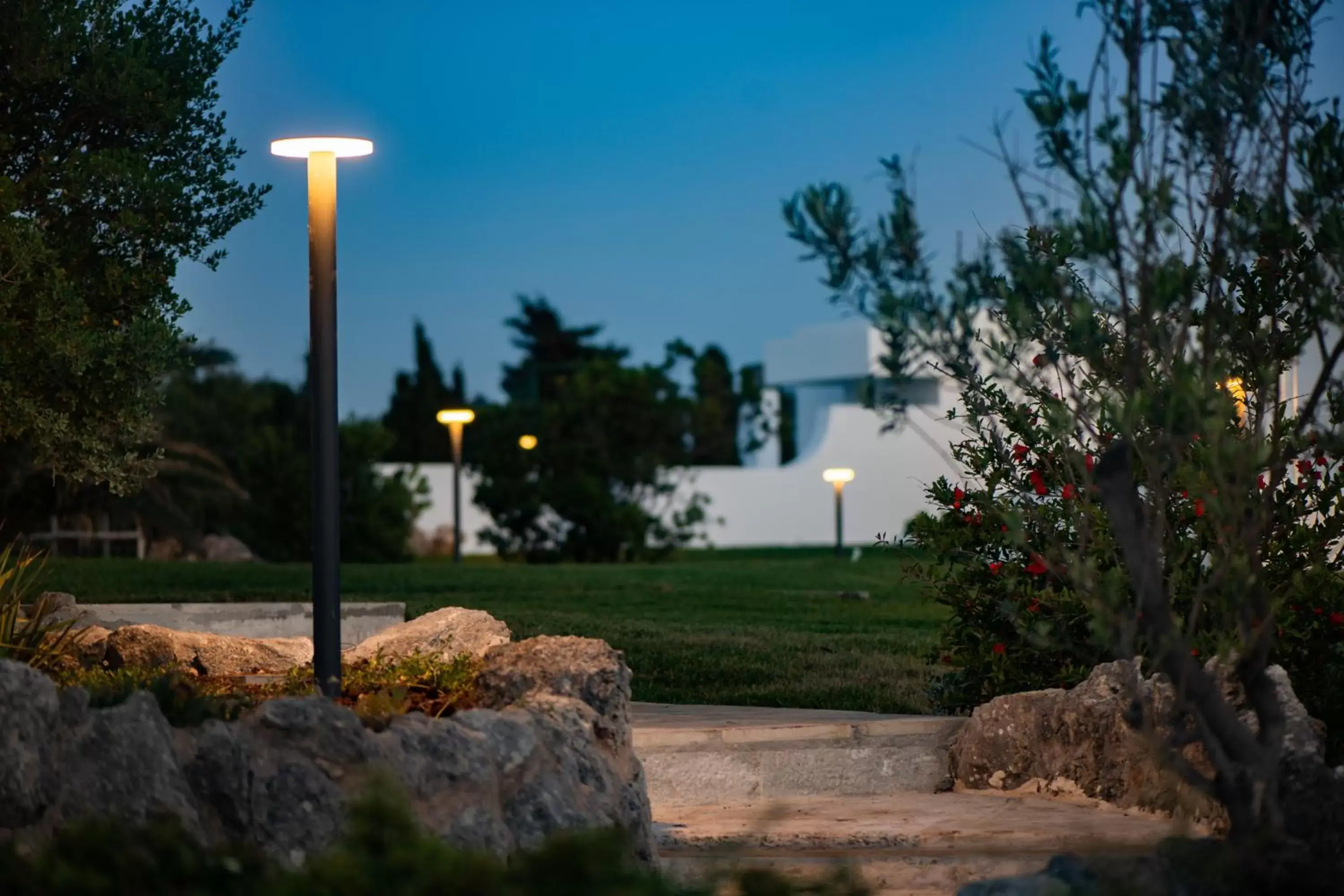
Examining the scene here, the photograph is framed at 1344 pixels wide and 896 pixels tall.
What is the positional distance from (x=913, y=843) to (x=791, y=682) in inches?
143

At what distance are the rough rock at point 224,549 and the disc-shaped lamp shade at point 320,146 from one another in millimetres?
23720

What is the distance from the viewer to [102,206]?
9.51 meters

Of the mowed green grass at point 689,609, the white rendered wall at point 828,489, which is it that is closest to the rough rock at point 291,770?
the mowed green grass at point 689,609

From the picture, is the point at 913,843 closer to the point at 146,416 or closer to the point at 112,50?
the point at 146,416

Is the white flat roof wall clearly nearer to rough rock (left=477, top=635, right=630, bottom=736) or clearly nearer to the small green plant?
the small green plant

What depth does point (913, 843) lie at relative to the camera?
6512 millimetres

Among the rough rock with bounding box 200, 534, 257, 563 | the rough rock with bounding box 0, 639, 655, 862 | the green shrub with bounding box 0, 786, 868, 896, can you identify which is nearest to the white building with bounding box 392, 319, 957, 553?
the rough rock with bounding box 200, 534, 257, 563

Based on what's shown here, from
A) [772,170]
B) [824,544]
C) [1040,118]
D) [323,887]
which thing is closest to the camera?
[323,887]

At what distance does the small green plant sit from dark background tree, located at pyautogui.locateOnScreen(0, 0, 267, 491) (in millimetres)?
853

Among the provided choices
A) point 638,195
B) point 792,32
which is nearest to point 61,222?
point 792,32

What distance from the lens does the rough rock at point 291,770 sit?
502cm

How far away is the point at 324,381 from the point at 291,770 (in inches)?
87.2

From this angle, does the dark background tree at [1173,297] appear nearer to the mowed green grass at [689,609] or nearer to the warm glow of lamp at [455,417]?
the mowed green grass at [689,609]

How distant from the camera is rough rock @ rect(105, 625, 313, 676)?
8148mm
